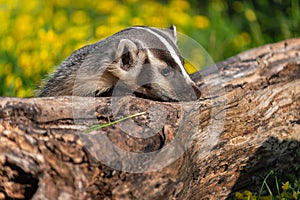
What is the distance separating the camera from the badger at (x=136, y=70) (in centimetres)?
359

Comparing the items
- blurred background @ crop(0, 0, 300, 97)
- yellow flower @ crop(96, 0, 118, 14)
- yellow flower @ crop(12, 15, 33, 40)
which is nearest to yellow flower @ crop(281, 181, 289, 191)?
blurred background @ crop(0, 0, 300, 97)

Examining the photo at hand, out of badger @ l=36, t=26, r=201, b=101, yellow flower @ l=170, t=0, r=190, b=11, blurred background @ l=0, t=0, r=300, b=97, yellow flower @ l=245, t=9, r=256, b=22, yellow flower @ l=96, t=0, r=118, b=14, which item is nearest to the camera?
badger @ l=36, t=26, r=201, b=101

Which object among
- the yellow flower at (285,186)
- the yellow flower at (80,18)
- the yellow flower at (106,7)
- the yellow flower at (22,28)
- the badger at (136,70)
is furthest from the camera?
the yellow flower at (106,7)

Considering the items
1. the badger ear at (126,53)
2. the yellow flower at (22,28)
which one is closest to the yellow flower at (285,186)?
the badger ear at (126,53)

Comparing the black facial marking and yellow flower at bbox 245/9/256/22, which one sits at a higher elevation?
the black facial marking

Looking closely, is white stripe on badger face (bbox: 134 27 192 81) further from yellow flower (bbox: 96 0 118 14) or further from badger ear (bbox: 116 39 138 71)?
yellow flower (bbox: 96 0 118 14)

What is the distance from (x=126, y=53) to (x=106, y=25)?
2.85m

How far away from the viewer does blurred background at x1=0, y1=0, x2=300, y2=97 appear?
5.34 m

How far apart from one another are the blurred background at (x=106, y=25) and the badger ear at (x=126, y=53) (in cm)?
141

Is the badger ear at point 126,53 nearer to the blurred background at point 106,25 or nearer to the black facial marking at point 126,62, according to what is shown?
the black facial marking at point 126,62

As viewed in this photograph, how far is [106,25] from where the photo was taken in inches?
252

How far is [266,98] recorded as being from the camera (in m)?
3.91

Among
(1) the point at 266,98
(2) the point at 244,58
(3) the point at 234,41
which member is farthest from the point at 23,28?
(1) the point at 266,98

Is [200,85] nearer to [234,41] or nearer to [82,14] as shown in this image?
[234,41]
